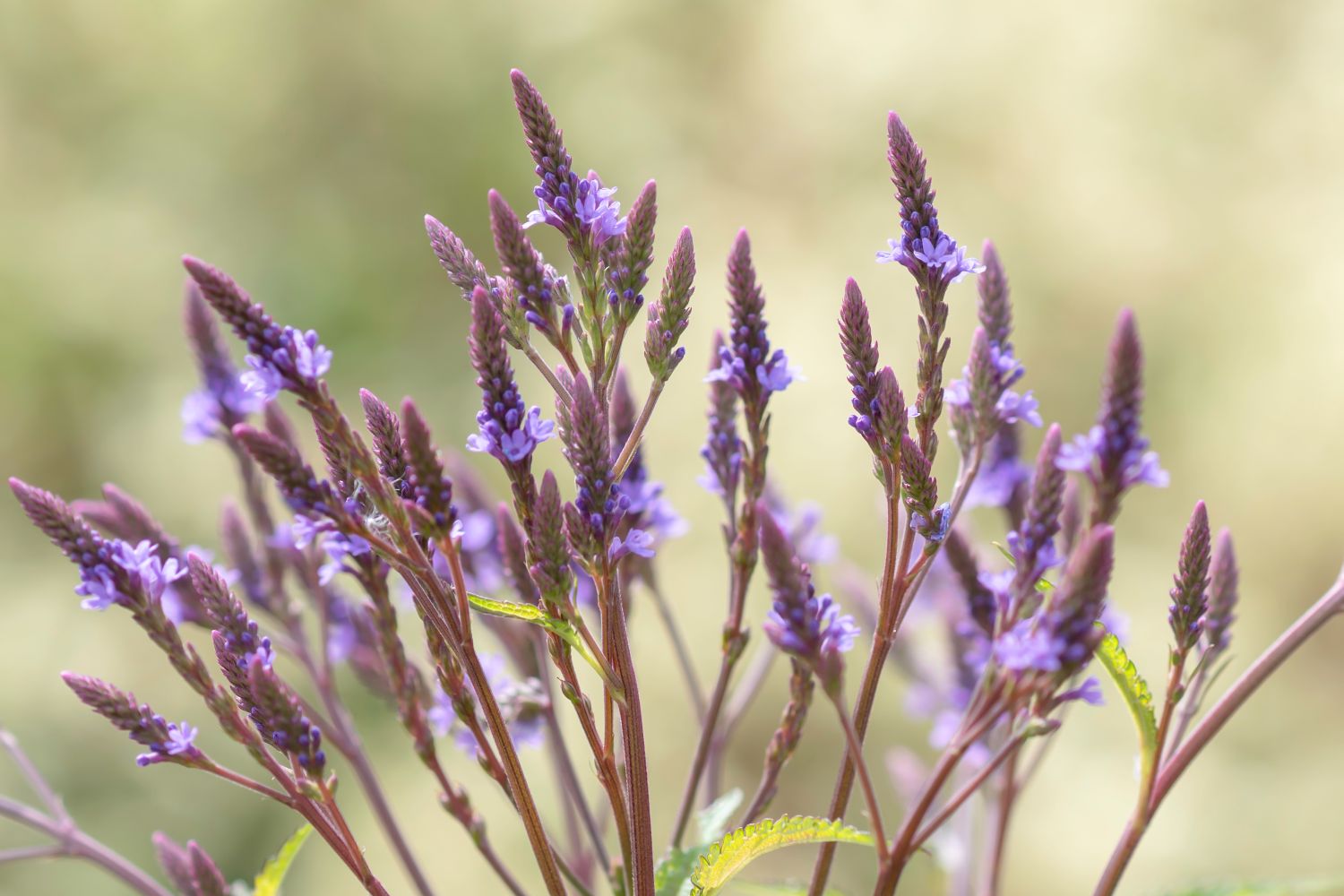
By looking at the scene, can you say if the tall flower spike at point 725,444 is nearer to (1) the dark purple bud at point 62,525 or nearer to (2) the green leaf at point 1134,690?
(2) the green leaf at point 1134,690

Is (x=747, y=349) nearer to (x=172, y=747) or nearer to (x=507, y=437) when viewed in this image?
(x=507, y=437)

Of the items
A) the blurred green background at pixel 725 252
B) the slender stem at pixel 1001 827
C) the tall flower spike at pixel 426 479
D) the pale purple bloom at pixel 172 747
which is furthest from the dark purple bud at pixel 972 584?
the blurred green background at pixel 725 252

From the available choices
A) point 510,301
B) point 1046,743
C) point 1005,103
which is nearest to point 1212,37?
point 1005,103

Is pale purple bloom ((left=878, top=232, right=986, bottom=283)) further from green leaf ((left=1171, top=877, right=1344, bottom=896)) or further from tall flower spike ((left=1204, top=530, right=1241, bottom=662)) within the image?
green leaf ((left=1171, top=877, right=1344, bottom=896))

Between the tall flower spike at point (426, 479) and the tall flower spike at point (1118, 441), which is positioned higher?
the tall flower spike at point (1118, 441)

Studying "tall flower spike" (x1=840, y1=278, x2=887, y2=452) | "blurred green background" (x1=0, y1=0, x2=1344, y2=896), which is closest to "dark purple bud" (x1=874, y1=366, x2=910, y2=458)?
"tall flower spike" (x1=840, y1=278, x2=887, y2=452)
